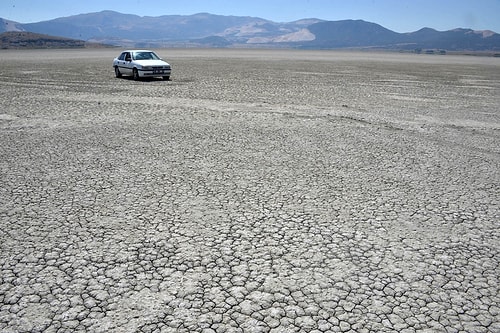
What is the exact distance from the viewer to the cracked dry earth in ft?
11.5

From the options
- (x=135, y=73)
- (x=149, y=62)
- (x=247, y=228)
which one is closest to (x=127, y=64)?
(x=135, y=73)

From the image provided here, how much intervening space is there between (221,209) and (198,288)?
6.13 feet

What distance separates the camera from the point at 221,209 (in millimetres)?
5586

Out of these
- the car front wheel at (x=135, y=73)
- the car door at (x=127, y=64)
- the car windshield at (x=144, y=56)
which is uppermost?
the car windshield at (x=144, y=56)

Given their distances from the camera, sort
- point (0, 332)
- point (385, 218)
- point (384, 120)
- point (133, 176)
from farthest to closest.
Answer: point (384, 120) → point (133, 176) → point (385, 218) → point (0, 332)

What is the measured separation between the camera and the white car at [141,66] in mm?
22172

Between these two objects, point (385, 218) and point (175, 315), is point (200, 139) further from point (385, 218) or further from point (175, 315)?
point (175, 315)

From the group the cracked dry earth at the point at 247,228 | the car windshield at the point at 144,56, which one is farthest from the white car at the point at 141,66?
Result: the cracked dry earth at the point at 247,228

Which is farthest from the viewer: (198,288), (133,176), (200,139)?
(200,139)

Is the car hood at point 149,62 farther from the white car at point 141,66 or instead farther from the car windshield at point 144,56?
the car windshield at point 144,56

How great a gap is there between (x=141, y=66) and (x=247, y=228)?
63.0ft

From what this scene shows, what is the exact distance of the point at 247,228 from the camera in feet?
16.5

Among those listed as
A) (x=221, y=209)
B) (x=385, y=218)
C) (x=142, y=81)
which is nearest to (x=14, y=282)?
(x=221, y=209)

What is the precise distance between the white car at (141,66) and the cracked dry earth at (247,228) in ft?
39.2
